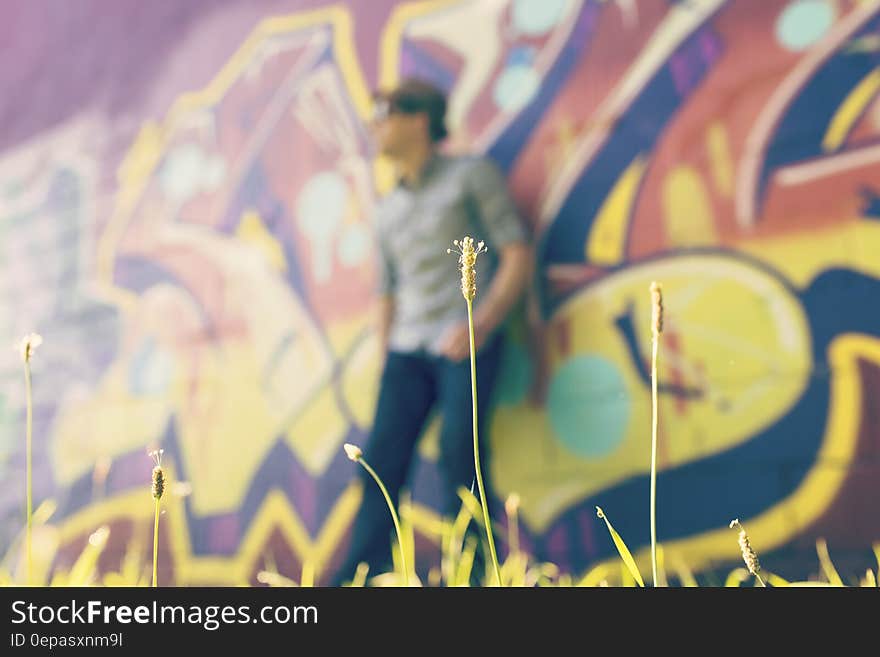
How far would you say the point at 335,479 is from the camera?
273cm

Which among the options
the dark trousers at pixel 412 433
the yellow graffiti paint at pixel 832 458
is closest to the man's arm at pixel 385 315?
the dark trousers at pixel 412 433

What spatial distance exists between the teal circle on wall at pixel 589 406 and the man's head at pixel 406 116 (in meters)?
0.76

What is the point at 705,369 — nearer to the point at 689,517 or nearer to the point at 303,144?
the point at 689,517

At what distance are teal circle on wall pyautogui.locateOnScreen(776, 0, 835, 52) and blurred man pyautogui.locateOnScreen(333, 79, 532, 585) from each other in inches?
32.3

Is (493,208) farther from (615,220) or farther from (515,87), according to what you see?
(515,87)

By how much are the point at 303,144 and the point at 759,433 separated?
185cm

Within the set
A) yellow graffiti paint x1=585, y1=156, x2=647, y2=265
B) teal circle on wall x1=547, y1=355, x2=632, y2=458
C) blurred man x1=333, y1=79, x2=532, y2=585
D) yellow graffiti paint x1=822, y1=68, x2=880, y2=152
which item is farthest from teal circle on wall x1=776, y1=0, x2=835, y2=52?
teal circle on wall x1=547, y1=355, x2=632, y2=458

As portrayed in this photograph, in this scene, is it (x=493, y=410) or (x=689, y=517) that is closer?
(x=689, y=517)

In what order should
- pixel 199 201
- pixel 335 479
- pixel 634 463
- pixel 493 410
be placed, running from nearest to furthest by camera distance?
pixel 634 463 < pixel 493 410 < pixel 335 479 < pixel 199 201

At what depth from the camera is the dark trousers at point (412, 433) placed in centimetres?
192

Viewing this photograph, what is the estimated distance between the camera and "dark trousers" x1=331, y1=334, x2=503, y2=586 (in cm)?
192
